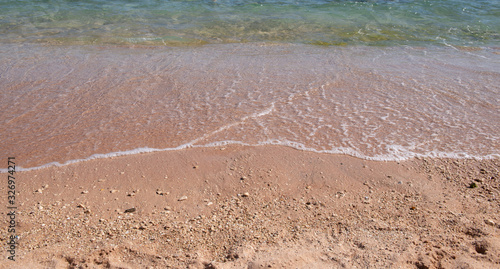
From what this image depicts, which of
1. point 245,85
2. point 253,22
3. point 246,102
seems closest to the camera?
point 246,102

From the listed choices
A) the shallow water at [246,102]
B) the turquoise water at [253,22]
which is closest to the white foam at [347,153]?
the shallow water at [246,102]

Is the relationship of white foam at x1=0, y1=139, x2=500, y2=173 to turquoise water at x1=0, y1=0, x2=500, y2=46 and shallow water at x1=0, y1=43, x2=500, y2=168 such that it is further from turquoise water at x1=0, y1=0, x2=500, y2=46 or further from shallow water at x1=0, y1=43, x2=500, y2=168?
turquoise water at x1=0, y1=0, x2=500, y2=46

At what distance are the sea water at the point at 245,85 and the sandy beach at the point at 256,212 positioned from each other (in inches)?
13.0

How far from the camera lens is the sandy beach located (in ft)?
8.40

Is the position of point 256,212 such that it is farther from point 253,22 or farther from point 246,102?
point 253,22

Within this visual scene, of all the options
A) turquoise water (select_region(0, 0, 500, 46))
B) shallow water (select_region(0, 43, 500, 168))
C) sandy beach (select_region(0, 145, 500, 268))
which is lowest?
sandy beach (select_region(0, 145, 500, 268))

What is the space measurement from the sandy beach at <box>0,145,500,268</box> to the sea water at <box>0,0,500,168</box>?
1.08 feet

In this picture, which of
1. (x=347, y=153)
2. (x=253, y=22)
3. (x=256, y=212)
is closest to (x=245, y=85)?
(x=347, y=153)

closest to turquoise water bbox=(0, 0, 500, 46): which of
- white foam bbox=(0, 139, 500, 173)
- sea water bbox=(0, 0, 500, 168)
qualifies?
sea water bbox=(0, 0, 500, 168)

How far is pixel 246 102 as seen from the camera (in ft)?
17.1

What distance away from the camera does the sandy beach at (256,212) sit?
256cm

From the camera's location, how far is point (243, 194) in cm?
330

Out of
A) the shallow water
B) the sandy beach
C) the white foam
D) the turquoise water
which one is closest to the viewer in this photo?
the sandy beach

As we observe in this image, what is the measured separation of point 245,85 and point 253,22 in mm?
5514
